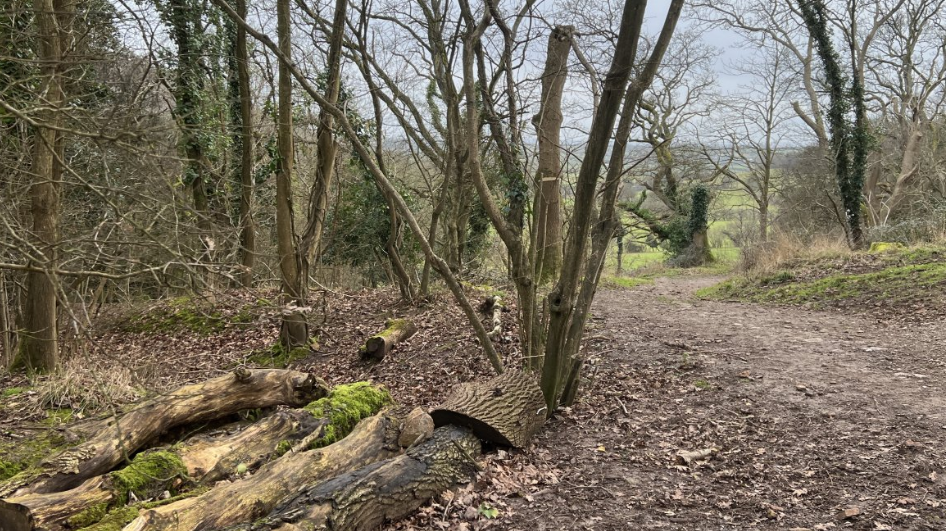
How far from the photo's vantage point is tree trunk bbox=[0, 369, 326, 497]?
11.9 ft

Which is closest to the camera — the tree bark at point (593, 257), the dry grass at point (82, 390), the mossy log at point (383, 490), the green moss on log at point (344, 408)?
the mossy log at point (383, 490)

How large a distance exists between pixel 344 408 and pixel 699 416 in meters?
3.14

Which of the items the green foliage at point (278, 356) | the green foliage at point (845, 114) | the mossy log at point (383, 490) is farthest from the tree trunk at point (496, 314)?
the green foliage at point (845, 114)

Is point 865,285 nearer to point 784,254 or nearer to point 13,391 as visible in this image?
point 784,254

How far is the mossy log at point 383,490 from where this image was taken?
322 centimetres

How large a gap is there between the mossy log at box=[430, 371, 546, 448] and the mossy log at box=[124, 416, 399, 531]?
0.54 meters

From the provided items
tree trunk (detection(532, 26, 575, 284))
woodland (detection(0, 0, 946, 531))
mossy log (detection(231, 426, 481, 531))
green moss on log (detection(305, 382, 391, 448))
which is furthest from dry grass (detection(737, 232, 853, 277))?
mossy log (detection(231, 426, 481, 531))

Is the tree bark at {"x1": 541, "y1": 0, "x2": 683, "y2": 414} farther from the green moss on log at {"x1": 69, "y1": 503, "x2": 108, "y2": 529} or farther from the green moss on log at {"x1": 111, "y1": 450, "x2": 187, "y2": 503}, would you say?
the green moss on log at {"x1": 69, "y1": 503, "x2": 108, "y2": 529}

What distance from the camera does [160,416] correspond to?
179 inches

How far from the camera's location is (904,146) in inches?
862

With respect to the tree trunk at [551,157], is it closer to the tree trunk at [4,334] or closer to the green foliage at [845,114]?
the tree trunk at [4,334]

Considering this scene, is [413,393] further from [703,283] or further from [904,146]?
[904,146]

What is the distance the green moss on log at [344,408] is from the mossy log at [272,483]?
0.31 meters

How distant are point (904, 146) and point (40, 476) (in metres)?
27.4
